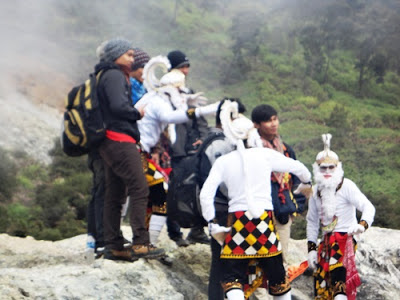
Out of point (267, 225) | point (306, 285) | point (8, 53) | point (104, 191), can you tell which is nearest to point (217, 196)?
point (267, 225)

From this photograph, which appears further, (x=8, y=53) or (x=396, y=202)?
(x=8, y=53)

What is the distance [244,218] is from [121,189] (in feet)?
3.82

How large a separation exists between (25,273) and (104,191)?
96cm

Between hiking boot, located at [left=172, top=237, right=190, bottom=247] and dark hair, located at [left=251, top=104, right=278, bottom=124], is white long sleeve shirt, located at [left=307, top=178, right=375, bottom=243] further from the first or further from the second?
hiking boot, located at [left=172, top=237, right=190, bottom=247]

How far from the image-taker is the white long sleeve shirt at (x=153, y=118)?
203 inches

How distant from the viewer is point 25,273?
13.9ft

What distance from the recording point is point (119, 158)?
4.47m

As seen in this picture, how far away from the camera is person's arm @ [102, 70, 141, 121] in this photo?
14.4 ft

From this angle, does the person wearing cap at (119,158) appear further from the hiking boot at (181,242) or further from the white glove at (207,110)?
the hiking boot at (181,242)

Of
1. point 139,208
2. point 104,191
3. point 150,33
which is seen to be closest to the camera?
point 139,208

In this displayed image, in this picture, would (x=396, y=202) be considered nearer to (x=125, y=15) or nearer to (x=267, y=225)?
(x=267, y=225)

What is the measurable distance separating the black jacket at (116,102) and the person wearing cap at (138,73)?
2.39 feet

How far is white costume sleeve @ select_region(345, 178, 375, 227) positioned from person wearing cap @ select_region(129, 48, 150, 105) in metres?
2.07

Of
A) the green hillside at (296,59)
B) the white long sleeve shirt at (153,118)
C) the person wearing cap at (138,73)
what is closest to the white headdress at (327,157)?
the white long sleeve shirt at (153,118)
